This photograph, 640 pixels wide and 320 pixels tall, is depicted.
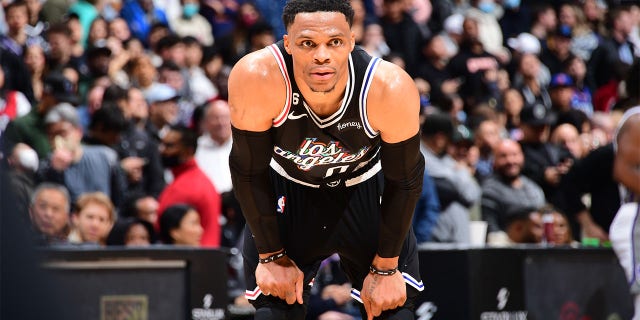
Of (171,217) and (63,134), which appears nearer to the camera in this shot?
(171,217)

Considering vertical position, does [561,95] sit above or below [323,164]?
above

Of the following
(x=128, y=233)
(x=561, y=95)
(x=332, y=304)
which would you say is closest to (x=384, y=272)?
(x=332, y=304)

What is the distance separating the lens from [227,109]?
832 cm

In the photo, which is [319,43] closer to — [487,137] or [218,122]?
[218,122]

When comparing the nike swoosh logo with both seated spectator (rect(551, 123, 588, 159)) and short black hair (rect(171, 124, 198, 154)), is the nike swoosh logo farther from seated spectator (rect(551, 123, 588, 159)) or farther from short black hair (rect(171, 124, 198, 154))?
seated spectator (rect(551, 123, 588, 159))

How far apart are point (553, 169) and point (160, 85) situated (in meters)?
3.94

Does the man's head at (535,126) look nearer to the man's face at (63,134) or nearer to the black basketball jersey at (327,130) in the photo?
the man's face at (63,134)

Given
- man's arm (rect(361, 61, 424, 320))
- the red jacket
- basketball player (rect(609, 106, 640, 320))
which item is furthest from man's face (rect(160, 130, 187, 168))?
man's arm (rect(361, 61, 424, 320))

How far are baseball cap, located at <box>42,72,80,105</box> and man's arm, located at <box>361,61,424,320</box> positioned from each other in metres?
4.83

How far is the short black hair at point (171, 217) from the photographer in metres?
6.90

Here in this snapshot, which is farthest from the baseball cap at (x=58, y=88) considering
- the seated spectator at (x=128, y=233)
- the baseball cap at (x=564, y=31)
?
the baseball cap at (x=564, y=31)

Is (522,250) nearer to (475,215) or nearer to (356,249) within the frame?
Answer: (475,215)

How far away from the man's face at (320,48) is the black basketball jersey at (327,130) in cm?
9

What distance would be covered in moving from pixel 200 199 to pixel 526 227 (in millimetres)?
2589
